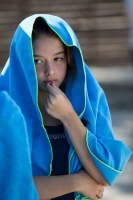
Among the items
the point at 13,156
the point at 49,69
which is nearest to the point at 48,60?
the point at 49,69

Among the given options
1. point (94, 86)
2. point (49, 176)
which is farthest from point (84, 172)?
point (94, 86)

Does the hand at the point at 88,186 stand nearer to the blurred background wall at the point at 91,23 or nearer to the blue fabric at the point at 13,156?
the blue fabric at the point at 13,156

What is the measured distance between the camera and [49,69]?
2631mm

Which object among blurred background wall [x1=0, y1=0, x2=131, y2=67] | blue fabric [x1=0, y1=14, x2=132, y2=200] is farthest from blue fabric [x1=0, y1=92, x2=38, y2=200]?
blurred background wall [x1=0, y1=0, x2=131, y2=67]

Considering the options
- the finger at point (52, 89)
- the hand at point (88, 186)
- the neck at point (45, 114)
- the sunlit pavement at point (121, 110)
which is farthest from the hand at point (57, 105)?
the sunlit pavement at point (121, 110)

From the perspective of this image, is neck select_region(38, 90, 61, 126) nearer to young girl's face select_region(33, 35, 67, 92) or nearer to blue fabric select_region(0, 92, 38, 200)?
young girl's face select_region(33, 35, 67, 92)

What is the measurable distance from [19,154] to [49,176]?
0.34 metres

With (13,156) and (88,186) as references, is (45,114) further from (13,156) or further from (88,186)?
(13,156)

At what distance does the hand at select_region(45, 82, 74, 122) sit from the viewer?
2637mm

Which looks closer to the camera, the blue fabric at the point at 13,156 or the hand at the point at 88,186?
the blue fabric at the point at 13,156

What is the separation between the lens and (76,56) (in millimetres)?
2814

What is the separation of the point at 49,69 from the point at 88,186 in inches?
20.2

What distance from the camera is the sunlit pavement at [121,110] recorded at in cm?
500

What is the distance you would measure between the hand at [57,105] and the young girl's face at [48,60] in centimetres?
4
